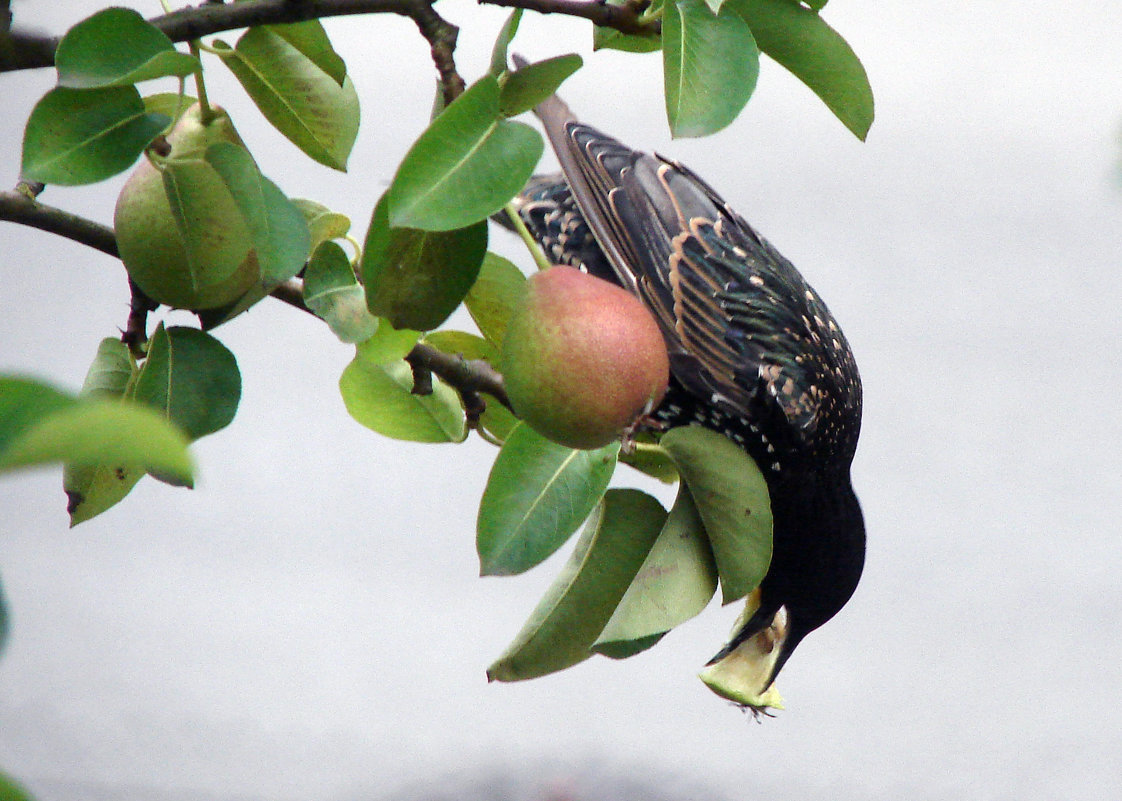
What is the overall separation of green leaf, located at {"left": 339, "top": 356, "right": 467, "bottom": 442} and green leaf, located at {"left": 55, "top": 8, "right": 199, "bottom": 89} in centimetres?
21

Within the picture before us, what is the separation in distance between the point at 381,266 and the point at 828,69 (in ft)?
0.66

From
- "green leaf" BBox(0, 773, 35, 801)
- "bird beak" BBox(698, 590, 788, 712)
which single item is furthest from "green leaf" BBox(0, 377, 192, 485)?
"bird beak" BBox(698, 590, 788, 712)

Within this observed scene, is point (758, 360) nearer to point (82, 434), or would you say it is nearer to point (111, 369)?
point (111, 369)

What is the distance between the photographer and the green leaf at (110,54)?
342mm

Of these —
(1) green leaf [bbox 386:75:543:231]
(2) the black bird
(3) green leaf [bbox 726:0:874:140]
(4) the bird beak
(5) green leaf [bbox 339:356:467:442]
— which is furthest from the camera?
(2) the black bird

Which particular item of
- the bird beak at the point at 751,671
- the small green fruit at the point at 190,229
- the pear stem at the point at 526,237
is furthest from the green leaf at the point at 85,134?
the bird beak at the point at 751,671

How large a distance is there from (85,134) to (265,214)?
0.21 ft

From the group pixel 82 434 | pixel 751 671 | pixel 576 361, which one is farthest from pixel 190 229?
pixel 751 671

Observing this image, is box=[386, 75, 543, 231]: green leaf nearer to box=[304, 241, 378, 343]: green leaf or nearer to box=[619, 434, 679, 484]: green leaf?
box=[304, 241, 378, 343]: green leaf

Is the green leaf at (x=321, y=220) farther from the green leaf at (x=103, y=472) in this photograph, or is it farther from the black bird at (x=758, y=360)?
the black bird at (x=758, y=360)

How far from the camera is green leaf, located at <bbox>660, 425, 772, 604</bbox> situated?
1.53ft

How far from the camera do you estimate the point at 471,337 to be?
0.55 meters

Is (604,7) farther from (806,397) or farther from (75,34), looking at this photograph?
(806,397)

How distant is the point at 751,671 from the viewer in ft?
2.35
